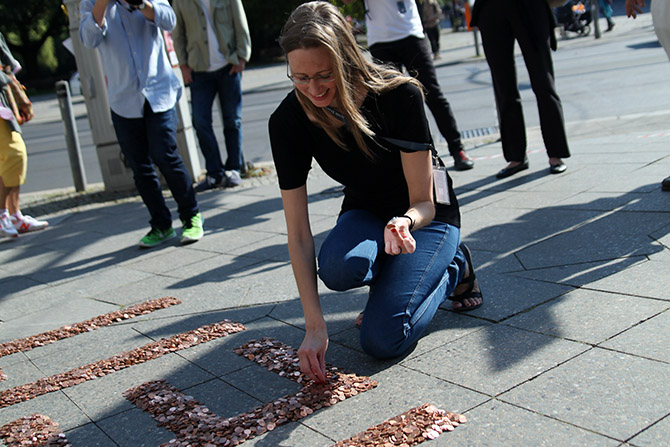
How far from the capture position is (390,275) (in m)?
2.92

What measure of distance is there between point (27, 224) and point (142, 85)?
2.32 meters

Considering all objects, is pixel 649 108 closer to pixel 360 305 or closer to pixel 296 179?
pixel 360 305

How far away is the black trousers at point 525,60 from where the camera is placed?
218 inches

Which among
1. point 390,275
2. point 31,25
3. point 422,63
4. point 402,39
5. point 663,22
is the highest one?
point 31,25

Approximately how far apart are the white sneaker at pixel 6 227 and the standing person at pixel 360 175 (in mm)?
4471

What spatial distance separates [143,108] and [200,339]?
250 centimetres

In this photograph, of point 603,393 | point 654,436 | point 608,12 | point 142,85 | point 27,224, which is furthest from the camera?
point 608,12

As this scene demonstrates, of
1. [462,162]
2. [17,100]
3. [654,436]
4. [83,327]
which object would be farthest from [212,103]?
[654,436]

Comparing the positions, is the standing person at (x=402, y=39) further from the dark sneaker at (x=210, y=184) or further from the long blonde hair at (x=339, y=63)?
the long blonde hair at (x=339, y=63)

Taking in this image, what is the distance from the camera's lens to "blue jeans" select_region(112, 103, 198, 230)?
5.36 m

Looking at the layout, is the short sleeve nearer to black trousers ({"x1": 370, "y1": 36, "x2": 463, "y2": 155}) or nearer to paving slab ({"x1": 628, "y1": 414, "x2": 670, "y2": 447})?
paving slab ({"x1": 628, "y1": 414, "x2": 670, "y2": 447})

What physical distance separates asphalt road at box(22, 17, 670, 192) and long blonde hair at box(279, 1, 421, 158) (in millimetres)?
4781

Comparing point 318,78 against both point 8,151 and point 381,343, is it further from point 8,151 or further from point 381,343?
point 8,151

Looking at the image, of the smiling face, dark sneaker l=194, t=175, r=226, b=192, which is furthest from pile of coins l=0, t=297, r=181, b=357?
dark sneaker l=194, t=175, r=226, b=192
